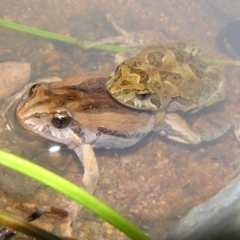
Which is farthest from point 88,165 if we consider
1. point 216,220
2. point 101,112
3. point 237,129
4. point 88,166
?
point 237,129

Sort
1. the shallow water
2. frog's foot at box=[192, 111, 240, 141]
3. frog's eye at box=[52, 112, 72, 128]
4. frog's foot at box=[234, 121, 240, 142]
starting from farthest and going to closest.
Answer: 1. frog's foot at box=[234, 121, 240, 142]
2. frog's foot at box=[192, 111, 240, 141]
3. the shallow water
4. frog's eye at box=[52, 112, 72, 128]

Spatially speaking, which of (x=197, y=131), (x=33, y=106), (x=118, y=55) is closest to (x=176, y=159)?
(x=197, y=131)

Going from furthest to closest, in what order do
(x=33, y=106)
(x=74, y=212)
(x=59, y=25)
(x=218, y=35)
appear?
(x=218, y=35), (x=59, y=25), (x=33, y=106), (x=74, y=212)

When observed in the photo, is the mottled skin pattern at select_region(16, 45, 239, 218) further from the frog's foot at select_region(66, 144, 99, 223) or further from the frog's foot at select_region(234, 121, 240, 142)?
the frog's foot at select_region(234, 121, 240, 142)

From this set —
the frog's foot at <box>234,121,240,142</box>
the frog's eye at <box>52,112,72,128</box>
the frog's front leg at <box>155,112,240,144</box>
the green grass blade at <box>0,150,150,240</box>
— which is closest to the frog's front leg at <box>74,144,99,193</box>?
the frog's eye at <box>52,112,72,128</box>

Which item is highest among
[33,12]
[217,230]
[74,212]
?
[217,230]

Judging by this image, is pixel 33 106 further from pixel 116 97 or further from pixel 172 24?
pixel 172 24

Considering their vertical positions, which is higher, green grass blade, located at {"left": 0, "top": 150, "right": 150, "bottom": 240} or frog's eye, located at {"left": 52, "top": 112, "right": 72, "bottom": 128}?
green grass blade, located at {"left": 0, "top": 150, "right": 150, "bottom": 240}
